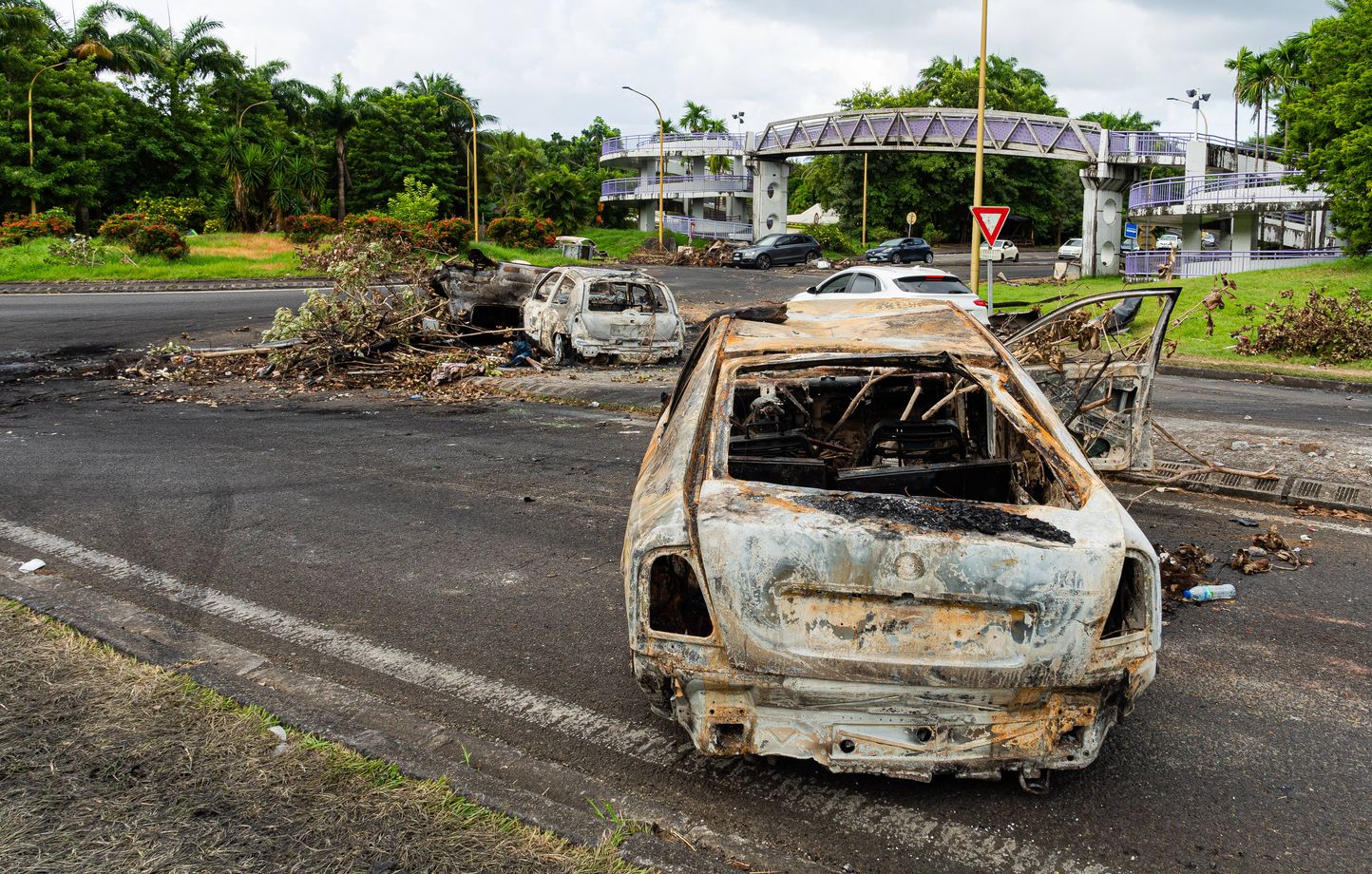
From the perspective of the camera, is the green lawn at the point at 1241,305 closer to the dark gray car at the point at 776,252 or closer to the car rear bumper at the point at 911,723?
the car rear bumper at the point at 911,723

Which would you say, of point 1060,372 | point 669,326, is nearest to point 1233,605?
point 1060,372

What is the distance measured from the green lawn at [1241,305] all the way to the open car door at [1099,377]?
5.97ft

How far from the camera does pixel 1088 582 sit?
10.5ft

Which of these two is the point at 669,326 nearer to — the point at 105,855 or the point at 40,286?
the point at 105,855

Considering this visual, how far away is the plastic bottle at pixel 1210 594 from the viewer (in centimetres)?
547

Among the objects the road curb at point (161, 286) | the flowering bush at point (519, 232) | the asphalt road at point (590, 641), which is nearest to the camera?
the asphalt road at point (590, 641)

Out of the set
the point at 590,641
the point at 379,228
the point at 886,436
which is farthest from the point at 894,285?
the point at 379,228

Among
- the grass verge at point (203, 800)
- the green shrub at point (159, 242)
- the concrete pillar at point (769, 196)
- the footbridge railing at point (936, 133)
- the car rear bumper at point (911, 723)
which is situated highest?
the footbridge railing at point (936, 133)

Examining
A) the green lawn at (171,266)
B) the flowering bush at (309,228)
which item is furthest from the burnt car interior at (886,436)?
the flowering bush at (309,228)

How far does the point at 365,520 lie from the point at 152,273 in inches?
1149

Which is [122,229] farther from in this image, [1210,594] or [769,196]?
[1210,594]

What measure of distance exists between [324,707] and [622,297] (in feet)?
39.0

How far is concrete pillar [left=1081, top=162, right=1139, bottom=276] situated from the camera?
130 feet

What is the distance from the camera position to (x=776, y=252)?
43.6 meters
